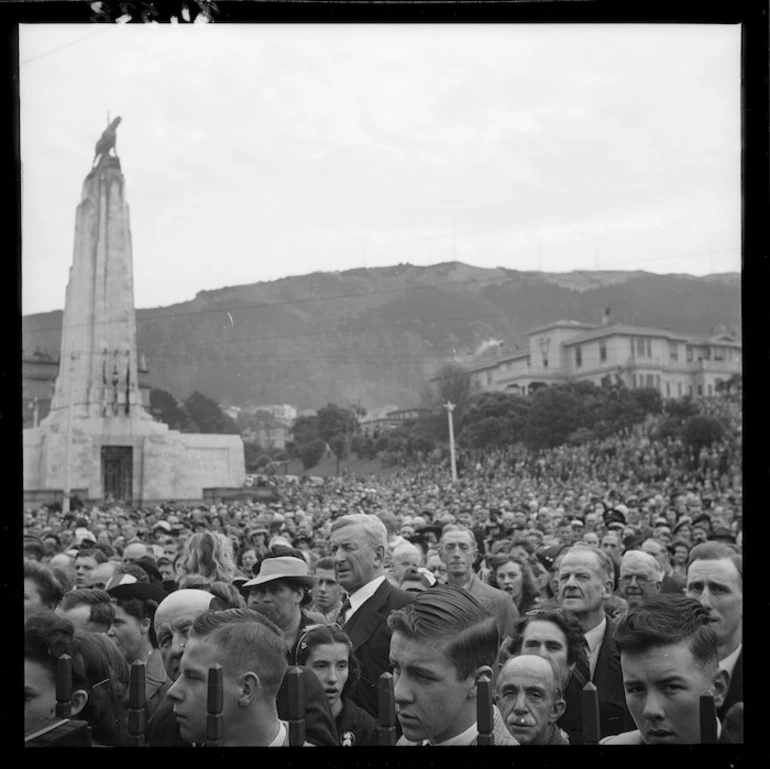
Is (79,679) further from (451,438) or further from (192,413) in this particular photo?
(451,438)

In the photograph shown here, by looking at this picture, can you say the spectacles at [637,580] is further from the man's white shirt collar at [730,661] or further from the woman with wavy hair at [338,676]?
the woman with wavy hair at [338,676]

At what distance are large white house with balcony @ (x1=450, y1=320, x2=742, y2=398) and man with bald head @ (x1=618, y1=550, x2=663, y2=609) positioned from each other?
3.14 ft

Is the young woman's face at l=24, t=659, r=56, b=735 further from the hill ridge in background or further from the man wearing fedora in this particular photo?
the hill ridge in background

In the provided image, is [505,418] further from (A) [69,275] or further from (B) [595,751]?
(A) [69,275]

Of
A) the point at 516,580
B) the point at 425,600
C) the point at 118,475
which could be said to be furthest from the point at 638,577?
the point at 118,475

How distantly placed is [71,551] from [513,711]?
123 inches

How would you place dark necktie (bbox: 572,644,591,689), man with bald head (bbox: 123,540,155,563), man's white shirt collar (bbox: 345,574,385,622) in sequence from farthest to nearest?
man with bald head (bbox: 123,540,155,563) < man's white shirt collar (bbox: 345,574,385,622) < dark necktie (bbox: 572,644,591,689)

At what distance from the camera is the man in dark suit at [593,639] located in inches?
153

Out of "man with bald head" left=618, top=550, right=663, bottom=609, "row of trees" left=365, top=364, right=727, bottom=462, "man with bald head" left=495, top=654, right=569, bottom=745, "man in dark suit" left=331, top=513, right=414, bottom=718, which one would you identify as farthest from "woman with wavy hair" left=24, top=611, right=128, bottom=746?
"man with bald head" left=618, top=550, right=663, bottom=609

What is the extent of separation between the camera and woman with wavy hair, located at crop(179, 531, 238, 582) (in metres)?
4.92

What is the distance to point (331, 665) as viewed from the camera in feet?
13.1

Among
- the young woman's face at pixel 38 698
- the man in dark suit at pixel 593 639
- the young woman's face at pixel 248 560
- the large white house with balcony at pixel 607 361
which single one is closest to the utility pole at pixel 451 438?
the large white house with balcony at pixel 607 361

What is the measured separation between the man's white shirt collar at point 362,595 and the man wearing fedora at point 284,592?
0.67 ft

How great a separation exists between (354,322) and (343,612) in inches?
64.4
